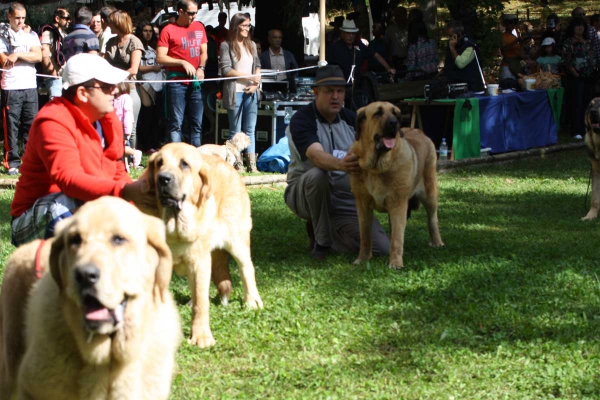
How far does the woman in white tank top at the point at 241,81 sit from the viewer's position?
40.9 feet

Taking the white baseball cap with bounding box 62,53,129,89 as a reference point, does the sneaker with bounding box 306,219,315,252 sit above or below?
below

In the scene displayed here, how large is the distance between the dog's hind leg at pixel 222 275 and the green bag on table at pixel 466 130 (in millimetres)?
8578

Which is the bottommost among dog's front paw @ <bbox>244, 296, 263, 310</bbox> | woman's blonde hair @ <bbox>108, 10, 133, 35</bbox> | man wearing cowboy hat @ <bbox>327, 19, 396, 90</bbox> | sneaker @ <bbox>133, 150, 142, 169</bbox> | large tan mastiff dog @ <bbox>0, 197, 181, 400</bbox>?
dog's front paw @ <bbox>244, 296, 263, 310</bbox>

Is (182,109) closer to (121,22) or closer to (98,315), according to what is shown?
(121,22)

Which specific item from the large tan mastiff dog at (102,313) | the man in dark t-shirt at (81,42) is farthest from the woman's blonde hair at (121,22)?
the large tan mastiff dog at (102,313)

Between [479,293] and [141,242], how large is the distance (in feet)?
12.7

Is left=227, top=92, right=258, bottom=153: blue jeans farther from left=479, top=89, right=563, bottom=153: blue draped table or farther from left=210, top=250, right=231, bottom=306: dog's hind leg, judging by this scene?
left=210, top=250, right=231, bottom=306: dog's hind leg

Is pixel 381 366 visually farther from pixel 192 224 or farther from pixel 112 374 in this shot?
pixel 112 374

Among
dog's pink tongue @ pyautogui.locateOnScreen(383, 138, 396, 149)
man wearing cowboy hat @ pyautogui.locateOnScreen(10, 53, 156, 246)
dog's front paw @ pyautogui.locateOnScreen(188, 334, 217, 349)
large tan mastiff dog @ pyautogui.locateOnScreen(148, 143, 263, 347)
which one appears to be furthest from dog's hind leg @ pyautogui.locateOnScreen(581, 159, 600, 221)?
man wearing cowboy hat @ pyautogui.locateOnScreen(10, 53, 156, 246)

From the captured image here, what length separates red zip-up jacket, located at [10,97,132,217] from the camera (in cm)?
421

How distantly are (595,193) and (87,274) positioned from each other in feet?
27.3

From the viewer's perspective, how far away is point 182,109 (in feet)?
40.8

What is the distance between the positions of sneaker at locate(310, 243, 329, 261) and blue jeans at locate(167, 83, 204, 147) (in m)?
4.93

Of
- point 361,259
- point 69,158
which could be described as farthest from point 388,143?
point 69,158
